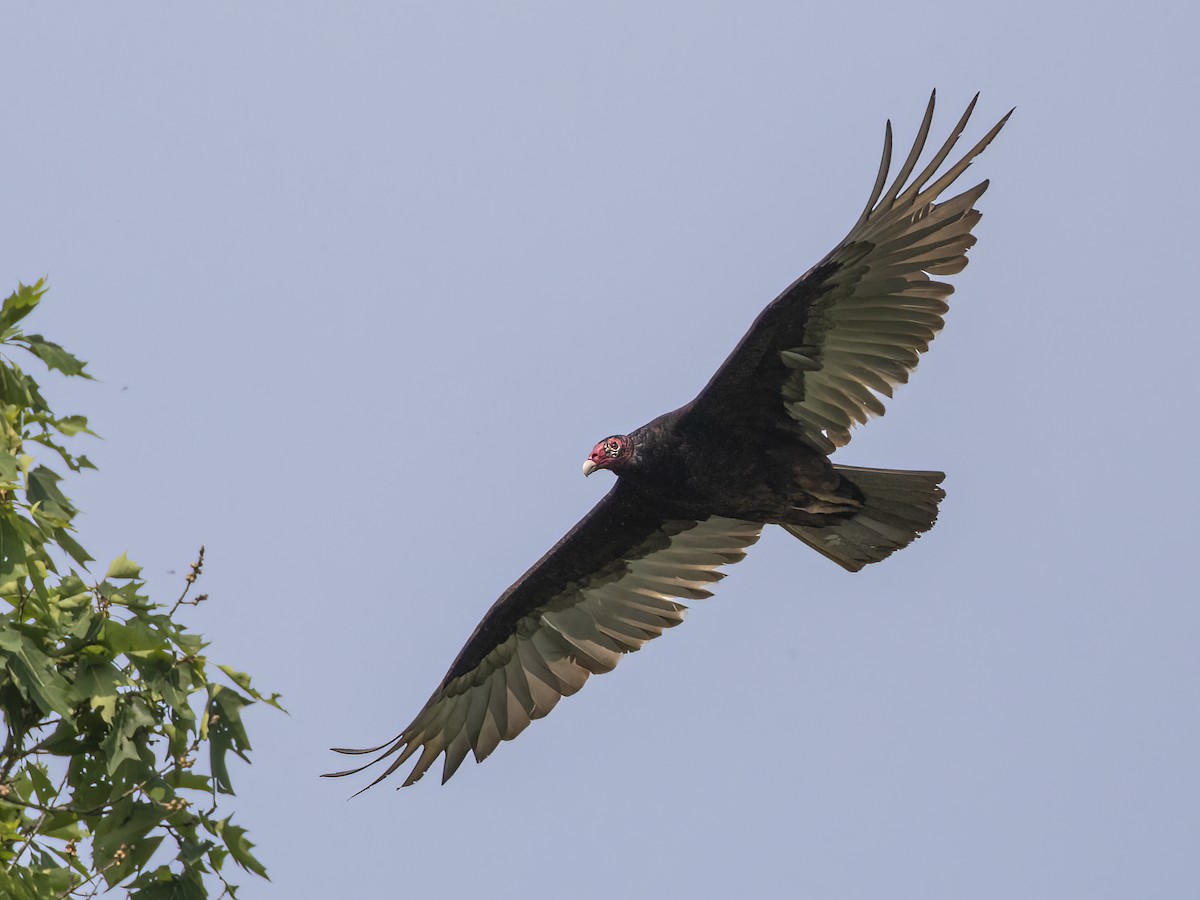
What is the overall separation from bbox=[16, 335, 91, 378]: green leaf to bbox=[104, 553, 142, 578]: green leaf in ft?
1.96

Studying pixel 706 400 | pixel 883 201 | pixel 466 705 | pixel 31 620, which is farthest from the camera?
pixel 466 705

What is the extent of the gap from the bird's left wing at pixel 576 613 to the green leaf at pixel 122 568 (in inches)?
160

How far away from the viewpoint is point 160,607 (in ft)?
12.8

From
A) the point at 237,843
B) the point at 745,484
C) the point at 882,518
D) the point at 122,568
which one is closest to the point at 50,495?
the point at 122,568

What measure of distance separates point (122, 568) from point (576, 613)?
444 cm

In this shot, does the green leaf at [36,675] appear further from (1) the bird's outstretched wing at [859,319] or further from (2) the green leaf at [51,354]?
(1) the bird's outstretched wing at [859,319]

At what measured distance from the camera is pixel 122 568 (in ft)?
12.7

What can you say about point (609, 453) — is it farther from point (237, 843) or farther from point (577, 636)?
point (237, 843)

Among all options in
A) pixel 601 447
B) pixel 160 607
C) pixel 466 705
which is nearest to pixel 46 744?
pixel 160 607

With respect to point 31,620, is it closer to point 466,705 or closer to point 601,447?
point 601,447

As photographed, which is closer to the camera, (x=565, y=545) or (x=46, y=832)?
(x=46, y=832)

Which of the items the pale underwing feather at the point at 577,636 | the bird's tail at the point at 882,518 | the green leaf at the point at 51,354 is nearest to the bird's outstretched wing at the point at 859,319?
the bird's tail at the point at 882,518

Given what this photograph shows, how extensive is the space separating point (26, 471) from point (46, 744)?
0.72 m

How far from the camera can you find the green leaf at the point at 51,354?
4.05 meters
